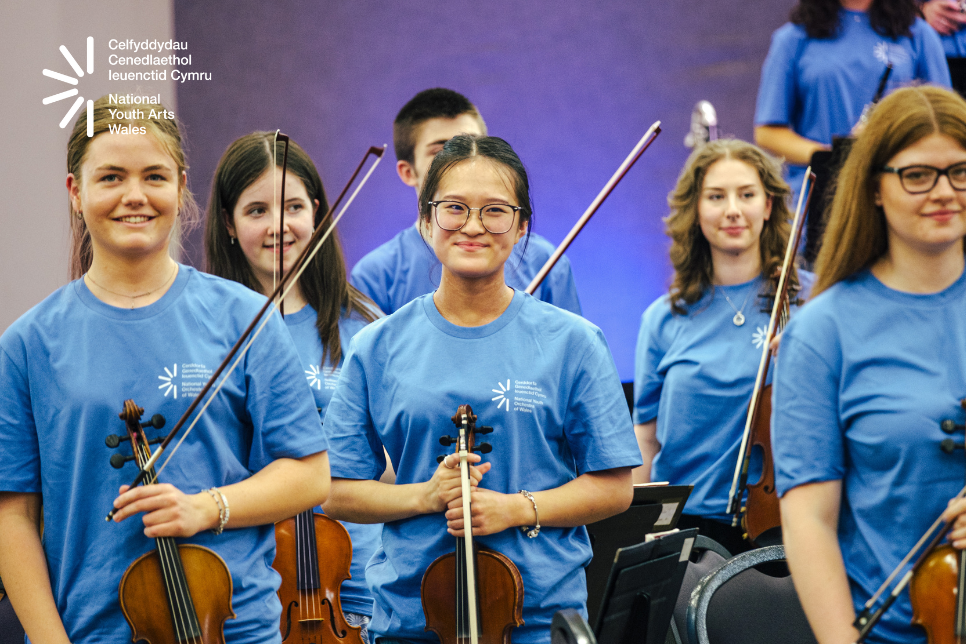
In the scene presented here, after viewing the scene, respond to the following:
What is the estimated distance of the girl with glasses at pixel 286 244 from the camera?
2.49 meters

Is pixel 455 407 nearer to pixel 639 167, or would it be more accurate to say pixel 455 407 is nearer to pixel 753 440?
pixel 753 440

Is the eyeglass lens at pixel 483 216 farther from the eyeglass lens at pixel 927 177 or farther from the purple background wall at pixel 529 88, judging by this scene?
the purple background wall at pixel 529 88

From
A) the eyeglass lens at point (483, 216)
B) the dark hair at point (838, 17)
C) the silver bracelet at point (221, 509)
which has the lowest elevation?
the silver bracelet at point (221, 509)

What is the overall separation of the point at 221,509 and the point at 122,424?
0.69 ft

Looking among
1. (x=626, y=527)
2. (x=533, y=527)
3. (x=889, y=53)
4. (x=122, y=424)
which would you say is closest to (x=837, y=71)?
(x=889, y=53)

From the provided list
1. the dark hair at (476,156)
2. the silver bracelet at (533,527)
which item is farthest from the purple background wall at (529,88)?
the silver bracelet at (533,527)

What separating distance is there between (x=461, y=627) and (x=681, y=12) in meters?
4.02

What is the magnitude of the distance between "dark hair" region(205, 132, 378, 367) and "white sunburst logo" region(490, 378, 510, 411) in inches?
32.4

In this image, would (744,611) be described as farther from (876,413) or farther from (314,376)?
(314,376)

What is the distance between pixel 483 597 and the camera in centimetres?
169

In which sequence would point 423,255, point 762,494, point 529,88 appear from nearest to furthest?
1. point 762,494
2. point 423,255
3. point 529,88

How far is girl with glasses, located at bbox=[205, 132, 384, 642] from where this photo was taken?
2492 millimetres

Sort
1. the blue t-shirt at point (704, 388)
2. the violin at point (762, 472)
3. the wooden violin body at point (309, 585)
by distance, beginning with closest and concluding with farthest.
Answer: the wooden violin body at point (309, 585), the violin at point (762, 472), the blue t-shirt at point (704, 388)

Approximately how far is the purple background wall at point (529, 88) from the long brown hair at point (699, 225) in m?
1.69
